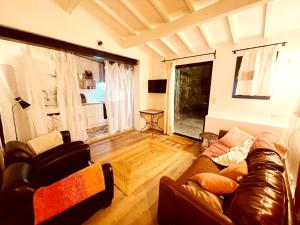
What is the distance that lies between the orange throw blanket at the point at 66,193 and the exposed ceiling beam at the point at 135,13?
8.17 feet

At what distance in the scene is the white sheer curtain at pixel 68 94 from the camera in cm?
269

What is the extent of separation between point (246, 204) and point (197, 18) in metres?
2.35

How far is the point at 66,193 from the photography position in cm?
115

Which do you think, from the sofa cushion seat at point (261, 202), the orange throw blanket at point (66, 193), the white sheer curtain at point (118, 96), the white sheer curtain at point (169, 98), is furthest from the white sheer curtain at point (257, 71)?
the orange throw blanket at point (66, 193)

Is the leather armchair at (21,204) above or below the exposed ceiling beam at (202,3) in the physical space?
below

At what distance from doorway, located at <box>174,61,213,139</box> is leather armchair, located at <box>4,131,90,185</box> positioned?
285 cm

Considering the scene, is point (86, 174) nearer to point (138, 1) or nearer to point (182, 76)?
point (138, 1)

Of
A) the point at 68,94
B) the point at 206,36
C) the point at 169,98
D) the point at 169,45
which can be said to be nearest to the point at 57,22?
the point at 68,94

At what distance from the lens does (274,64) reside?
235 centimetres

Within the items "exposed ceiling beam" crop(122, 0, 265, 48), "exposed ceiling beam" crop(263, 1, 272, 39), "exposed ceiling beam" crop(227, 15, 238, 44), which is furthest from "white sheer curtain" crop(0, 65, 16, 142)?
"exposed ceiling beam" crop(263, 1, 272, 39)

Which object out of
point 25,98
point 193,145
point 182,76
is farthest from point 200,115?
point 25,98

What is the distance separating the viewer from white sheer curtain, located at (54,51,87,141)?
2.69m

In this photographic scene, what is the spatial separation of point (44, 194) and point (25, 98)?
6.68 feet

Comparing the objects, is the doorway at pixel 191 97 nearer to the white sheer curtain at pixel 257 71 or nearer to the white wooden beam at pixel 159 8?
the white sheer curtain at pixel 257 71
